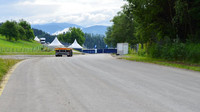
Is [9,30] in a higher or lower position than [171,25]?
higher

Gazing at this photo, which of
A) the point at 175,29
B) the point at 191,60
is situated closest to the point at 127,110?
the point at 191,60

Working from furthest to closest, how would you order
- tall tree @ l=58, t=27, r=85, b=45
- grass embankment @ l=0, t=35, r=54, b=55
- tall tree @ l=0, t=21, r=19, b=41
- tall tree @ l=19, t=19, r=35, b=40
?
tall tree @ l=58, t=27, r=85, b=45 → tall tree @ l=19, t=19, r=35, b=40 → tall tree @ l=0, t=21, r=19, b=41 → grass embankment @ l=0, t=35, r=54, b=55

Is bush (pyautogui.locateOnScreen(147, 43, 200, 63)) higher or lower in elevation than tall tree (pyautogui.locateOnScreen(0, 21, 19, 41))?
lower

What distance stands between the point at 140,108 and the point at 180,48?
1707cm

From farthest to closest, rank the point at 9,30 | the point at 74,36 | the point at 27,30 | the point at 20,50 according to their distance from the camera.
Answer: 1. the point at 74,36
2. the point at 27,30
3. the point at 9,30
4. the point at 20,50

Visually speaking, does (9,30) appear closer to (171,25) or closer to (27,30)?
(27,30)

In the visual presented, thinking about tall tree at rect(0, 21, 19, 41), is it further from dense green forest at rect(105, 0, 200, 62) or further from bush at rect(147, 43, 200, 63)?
bush at rect(147, 43, 200, 63)

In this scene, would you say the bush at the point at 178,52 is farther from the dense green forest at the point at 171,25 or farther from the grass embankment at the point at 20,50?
the grass embankment at the point at 20,50

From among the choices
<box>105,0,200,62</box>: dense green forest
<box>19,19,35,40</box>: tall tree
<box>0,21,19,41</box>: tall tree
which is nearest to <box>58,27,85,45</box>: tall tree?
<box>19,19,35,40</box>: tall tree

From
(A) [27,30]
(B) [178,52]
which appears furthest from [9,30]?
(B) [178,52]

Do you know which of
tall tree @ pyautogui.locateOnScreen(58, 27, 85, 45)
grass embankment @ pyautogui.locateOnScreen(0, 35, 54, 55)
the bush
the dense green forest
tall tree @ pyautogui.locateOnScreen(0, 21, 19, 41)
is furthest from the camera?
tall tree @ pyautogui.locateOnScreen(58, 27, 85, 45)

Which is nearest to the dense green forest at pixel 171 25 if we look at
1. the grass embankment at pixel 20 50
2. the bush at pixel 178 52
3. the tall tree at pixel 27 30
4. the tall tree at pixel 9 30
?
the bush at pixel 178 52

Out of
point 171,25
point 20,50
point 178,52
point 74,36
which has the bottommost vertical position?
point 20,50

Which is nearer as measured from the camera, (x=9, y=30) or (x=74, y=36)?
(x=9, y=30)
